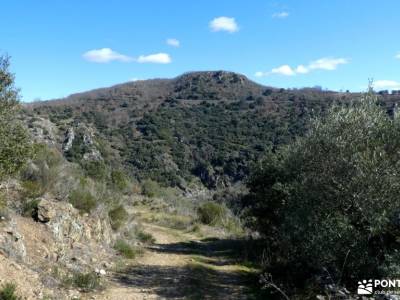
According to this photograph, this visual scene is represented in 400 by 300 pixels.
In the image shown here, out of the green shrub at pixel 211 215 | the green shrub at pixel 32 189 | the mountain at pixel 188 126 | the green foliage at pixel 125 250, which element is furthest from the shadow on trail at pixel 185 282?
the mountain at pixel 188 126

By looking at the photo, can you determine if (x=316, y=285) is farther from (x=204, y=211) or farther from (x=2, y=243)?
(x=204, y=211)

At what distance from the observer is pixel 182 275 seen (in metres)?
16.7

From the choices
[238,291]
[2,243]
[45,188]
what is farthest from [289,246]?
[45,188]

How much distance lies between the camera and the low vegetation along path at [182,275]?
14.0 m

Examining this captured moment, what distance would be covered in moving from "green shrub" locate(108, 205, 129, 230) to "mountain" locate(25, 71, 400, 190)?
72.2 ft

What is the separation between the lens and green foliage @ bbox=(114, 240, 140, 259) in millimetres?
18656

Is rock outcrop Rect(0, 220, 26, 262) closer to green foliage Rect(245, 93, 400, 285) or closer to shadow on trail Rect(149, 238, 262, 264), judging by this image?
green foliage Rect(245, 93, 400, 285)

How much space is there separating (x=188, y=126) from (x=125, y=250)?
191ft

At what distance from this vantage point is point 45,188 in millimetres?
17516

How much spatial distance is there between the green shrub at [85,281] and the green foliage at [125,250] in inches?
188

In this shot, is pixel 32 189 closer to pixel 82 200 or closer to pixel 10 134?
pixel 82 200

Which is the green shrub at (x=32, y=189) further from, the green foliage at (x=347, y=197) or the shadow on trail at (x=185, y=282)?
the green foliage at (x=347, y=197)

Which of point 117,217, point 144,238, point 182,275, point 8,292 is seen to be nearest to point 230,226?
point 144,238

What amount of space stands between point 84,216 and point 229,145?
48.0 meters
